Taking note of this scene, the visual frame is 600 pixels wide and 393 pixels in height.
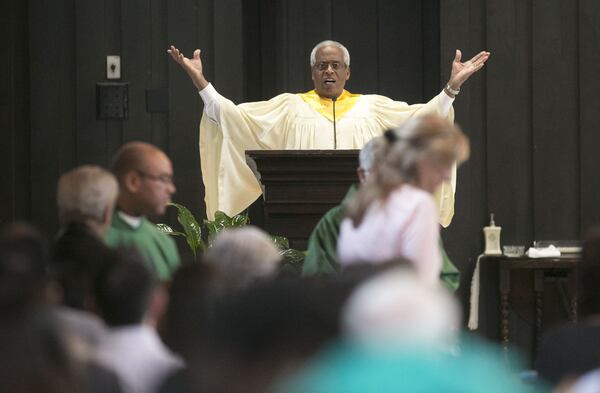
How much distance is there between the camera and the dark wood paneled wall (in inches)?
325

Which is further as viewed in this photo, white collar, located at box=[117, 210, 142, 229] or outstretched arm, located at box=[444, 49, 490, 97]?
outstretched arm, located at box=[444, 49, 490, 97]

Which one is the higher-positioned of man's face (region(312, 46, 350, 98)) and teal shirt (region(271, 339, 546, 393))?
man's face (region(312, 46, 350, 98))

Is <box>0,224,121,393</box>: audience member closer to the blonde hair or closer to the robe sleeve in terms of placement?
the blonde hair

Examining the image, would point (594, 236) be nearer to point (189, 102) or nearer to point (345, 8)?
point (189, 102)

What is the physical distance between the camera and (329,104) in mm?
7727

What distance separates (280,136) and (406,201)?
13.0ft

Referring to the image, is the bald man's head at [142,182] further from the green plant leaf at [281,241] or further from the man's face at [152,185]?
the green plant leaf at [281,241]

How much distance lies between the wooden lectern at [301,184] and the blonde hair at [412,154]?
2.14m

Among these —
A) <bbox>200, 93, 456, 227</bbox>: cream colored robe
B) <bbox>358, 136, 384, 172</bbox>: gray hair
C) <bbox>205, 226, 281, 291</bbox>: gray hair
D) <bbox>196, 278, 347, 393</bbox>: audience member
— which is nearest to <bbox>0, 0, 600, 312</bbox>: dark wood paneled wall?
<bbox>200, 93, 456, 227</bbox>: cream colored robe

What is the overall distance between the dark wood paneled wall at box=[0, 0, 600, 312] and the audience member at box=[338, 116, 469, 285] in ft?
14.9

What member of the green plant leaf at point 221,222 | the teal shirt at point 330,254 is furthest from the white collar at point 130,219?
the green plant leaf at point 221,222

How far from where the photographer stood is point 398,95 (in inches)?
359

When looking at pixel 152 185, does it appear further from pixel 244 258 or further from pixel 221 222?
pixel 221 222

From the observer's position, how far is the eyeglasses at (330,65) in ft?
24.7
